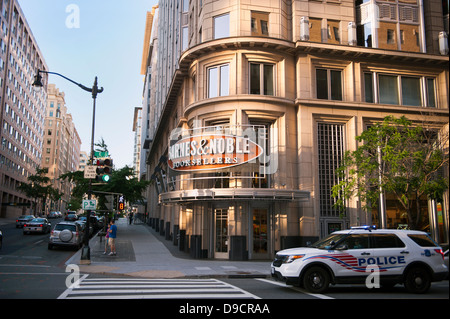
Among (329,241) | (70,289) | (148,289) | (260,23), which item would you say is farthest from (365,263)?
(260,23)

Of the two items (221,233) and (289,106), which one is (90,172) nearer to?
(221,233)

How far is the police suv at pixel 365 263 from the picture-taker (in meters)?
11.3

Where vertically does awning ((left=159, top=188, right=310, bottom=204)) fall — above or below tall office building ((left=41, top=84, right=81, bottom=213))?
below

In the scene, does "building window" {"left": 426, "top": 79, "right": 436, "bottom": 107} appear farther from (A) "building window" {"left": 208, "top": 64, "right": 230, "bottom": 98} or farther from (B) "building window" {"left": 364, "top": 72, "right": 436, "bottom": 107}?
(A) "building window" {"left": 208, "top": 64, "right": 230, "bottom": 98}

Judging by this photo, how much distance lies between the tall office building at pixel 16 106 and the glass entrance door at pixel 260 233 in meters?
68.3

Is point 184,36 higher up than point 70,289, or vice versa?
point 184,36

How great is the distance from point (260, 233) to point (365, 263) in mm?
10640

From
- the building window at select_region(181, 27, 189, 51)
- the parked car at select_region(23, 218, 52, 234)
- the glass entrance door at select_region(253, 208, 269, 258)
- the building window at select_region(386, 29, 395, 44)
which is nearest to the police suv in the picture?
the glass entrance door at select_region(253, 208, 269, 258)

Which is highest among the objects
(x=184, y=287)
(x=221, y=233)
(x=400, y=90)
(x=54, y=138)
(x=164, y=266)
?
(x=54, y=138)

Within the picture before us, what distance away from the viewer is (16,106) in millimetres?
82688

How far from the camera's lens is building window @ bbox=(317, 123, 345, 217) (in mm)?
22625

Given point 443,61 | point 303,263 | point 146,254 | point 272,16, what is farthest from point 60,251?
point 443,61

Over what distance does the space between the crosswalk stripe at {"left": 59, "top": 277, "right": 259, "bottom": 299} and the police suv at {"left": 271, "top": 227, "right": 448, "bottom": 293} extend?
1822 mm

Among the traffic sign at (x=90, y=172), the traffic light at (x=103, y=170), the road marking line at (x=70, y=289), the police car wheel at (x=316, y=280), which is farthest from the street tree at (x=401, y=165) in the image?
the road marking line at (x=70, y=289)
